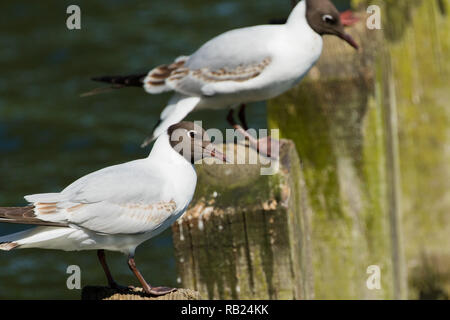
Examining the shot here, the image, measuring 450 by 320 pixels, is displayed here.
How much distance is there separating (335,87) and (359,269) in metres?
0.93

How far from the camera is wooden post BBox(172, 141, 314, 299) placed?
147 inches

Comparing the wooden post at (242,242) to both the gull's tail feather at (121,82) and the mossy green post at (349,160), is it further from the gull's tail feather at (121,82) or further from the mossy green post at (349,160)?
the gull's tail feather at (121,82)

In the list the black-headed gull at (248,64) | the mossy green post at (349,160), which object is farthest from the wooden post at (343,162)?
the black-headed gull at (248,64)

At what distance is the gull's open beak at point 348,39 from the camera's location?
4770 mm

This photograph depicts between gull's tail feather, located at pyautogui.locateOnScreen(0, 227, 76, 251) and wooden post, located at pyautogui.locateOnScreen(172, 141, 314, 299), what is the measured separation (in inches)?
18.6

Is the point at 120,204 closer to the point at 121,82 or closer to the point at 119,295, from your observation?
the point at 119,295

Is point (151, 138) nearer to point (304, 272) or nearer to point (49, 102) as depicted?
point (304, 272)

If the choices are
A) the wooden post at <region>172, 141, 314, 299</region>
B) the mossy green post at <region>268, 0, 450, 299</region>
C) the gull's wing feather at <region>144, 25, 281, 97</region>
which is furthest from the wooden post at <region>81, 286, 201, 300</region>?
the gull's wing feather at <region>144, 25, 281, 97</region>

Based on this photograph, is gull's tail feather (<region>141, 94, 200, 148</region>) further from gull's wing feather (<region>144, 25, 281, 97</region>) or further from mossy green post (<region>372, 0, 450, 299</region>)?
mossy green post (<region>372, 0, 450, 299</region>)

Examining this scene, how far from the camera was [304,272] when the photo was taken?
4086 millimetres

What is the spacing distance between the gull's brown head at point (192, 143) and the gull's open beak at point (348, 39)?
1.13m

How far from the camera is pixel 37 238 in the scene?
3.65 m

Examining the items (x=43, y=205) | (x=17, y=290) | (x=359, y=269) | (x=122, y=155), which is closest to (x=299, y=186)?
(x=359, y=269)

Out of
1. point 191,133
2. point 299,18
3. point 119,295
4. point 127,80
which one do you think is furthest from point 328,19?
point 119,295
